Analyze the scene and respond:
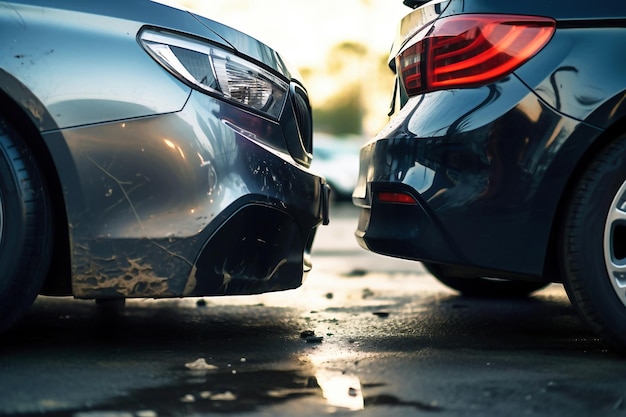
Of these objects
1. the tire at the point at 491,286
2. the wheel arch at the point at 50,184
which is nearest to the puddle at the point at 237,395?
the wheel arch at the point at 50,184

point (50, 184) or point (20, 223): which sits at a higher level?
point (50, 184)

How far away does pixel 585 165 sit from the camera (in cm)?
332

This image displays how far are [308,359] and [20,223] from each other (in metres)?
1.17

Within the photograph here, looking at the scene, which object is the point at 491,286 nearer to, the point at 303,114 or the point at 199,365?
the point at 303,114

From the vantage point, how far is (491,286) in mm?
5281

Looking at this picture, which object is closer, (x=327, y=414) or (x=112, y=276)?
(x=327, y=414)

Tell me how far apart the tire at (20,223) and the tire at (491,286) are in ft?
8.62

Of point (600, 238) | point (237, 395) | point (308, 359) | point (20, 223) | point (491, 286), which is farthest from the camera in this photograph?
point (491, 286)

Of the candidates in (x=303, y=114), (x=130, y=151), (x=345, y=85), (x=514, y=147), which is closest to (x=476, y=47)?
(x=514, y=147)

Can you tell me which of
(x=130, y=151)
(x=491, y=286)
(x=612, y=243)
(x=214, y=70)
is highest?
(x=214, y=70)

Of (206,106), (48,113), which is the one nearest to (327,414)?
(206,106)

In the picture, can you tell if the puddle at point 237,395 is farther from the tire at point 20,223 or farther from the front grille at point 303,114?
the front grille at point 303,114

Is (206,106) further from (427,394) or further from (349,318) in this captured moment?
(349,318)

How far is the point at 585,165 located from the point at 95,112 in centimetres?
178
